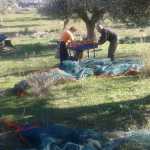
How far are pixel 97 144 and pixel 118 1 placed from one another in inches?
141

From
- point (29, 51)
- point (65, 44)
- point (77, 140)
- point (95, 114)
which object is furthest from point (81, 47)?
point (77, 140)

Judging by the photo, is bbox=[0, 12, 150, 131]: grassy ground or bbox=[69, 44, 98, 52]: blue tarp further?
bbox=[69, 44, 98, 52]: blue tarp

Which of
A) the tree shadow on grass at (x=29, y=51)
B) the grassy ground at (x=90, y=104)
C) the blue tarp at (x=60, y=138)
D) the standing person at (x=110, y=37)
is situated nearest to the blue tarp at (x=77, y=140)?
the blue tarp at (x=60, y=138)

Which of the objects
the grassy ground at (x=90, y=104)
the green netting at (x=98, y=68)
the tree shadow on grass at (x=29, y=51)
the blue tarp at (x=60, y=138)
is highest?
the blue tarp at (x=60, y=138)

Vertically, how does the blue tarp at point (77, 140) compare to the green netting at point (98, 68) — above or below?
above

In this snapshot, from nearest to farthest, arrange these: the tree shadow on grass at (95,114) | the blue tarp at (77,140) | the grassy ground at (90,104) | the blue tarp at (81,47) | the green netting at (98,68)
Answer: the blue tarp at (77,140), the tree shadow on grass at (95,114), the grassy ground at (90,104), the green netting at (98,68), the blue tarp at (81,47)

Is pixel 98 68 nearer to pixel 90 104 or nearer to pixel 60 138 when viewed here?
pixel 90 104

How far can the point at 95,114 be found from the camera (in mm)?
13438

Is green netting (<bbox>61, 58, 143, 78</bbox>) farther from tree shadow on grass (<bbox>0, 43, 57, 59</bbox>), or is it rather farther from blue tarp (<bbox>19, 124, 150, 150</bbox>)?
tree shadow on grass (<bbox>0, 43, 57, 59</bbox>)

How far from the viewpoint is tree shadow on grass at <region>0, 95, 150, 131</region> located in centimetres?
1234

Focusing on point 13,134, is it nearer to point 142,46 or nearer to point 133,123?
point 133,123

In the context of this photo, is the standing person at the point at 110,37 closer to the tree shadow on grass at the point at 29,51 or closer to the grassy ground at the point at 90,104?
the grassy ground at the point at 90,104

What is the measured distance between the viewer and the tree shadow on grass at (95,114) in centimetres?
1234

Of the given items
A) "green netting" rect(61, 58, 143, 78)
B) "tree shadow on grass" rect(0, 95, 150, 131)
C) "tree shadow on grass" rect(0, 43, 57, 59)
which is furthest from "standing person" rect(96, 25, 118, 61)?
"tree shadow on grass" rect(0, 95, 150, 131)
